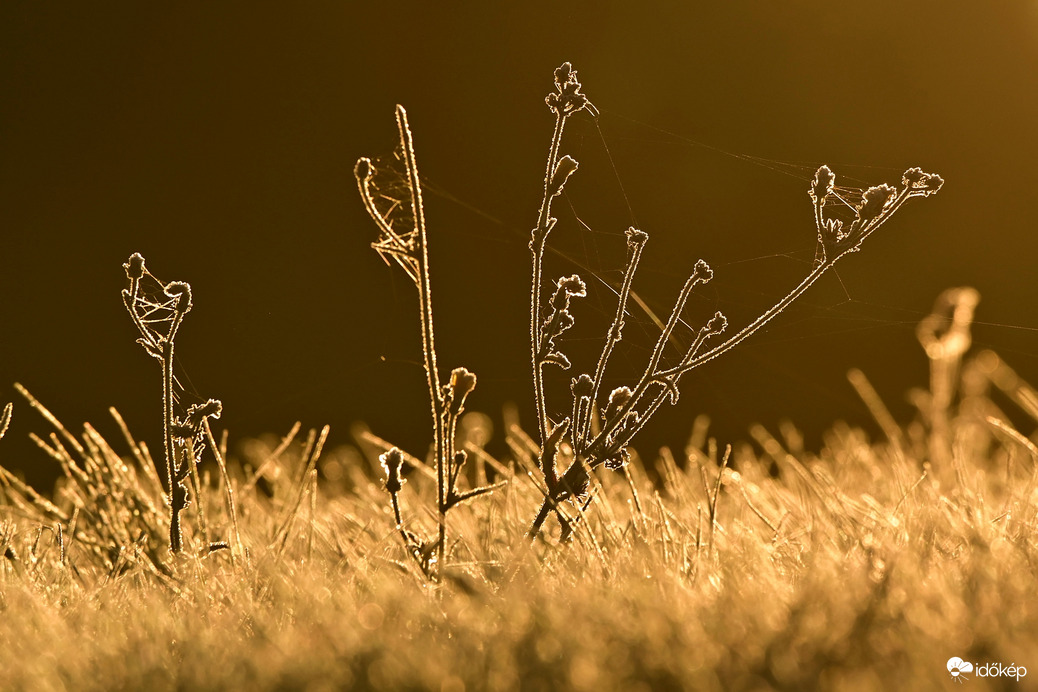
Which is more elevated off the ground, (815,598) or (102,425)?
(815,598)

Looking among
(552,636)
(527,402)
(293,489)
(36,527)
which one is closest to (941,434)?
(552,636)

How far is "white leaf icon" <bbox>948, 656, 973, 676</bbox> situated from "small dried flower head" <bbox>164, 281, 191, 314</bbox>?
45.0 inches

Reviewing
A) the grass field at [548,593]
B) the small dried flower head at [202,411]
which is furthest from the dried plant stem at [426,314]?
the small dried flower head at [202,411]

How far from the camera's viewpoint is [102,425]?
4391 mm

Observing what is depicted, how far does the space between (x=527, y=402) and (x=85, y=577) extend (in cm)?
284

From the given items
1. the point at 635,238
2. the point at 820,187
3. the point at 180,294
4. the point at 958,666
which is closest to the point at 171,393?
the point at 180,294

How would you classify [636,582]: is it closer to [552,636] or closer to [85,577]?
[552,636]

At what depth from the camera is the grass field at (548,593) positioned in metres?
0.89

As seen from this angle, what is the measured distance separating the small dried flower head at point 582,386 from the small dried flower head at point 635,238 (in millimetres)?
208

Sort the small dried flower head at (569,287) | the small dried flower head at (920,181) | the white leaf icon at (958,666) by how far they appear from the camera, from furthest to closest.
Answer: the small dried flower head at (569,287) → the small dried flower head at (920,181) → the white leaf icon at (958,666)

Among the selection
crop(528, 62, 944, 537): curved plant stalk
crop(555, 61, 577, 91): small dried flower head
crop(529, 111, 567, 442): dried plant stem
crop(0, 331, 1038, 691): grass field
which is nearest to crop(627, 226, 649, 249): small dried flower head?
crop(528, 62, 944, 537): curved plant stalk

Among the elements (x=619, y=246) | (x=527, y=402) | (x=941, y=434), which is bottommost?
(x=527, y=402)

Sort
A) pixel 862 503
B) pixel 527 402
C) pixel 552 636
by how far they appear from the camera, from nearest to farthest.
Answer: pixel 552 636 → pixel 862 503 → pixel 527 402

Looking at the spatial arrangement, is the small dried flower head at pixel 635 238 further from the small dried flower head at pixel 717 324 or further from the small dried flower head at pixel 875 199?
the small dried flower head at pixel 875 199
